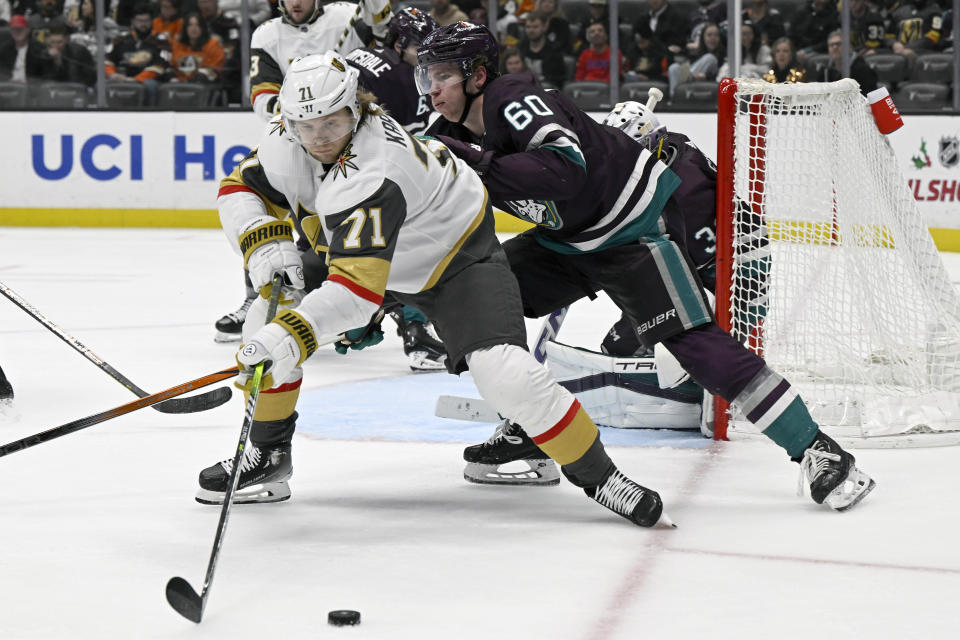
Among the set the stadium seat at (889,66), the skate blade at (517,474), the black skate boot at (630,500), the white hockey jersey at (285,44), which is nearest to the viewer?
the black skate boot at (630,500)

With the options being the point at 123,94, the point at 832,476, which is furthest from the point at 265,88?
the point at 123,94

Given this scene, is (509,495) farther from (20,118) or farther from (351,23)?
(20,118)

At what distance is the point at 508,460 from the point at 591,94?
600 cm

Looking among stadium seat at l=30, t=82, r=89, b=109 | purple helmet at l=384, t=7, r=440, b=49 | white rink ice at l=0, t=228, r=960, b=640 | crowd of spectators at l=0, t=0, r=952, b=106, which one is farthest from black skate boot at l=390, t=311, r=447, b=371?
stadium seat at l=30, t=82, r=89, b=109

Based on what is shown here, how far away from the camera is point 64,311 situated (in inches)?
215

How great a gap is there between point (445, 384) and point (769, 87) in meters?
1.33

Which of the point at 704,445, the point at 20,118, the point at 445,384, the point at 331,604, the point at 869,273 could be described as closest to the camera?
the point at 331,604

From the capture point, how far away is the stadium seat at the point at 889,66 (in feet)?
26.5

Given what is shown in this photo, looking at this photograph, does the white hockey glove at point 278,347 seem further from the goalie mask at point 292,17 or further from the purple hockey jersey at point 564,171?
the goalie mask at point 292,17

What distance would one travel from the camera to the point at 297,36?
5.22 m

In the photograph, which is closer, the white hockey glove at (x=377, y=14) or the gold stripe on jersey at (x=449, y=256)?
the gold stripe on jersey at (x=449, y=256)

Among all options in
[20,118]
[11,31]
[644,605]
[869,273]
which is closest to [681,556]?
[644,605]

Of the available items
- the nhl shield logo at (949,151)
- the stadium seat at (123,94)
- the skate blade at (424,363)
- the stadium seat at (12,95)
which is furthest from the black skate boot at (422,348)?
the stadium seat at (12,95)

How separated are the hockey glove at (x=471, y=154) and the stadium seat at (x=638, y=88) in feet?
19.4
